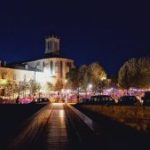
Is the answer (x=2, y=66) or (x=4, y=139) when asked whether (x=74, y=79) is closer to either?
(x=2, y=66)

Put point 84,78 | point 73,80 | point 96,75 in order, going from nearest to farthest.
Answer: point 84,78 → point 96,75 → point 73,80

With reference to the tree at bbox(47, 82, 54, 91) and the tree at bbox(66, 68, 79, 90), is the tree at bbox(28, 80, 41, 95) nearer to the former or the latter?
the tree at bbox(66, 68, 79, 90)

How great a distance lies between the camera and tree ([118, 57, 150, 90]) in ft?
332

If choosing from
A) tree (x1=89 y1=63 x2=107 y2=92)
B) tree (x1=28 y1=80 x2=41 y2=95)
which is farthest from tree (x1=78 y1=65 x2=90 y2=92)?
tree (x1=28 y1=80 x2=41 y2=95)

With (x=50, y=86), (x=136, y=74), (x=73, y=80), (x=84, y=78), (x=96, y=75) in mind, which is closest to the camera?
(x=136, y=74)

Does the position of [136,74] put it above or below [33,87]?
below

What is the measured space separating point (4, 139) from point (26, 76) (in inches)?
6653

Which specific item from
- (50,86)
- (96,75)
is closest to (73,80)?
(50,86)

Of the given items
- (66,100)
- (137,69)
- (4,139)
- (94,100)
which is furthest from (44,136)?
(66,100)

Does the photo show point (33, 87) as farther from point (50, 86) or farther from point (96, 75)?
point (96, 75)

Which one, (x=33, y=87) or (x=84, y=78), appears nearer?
(x=84, y=78)

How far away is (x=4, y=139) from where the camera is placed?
66.7 feet

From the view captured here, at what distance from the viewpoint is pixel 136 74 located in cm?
10194

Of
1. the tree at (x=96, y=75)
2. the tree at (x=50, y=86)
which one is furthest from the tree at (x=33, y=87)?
the tree at (x=96, y=75)
